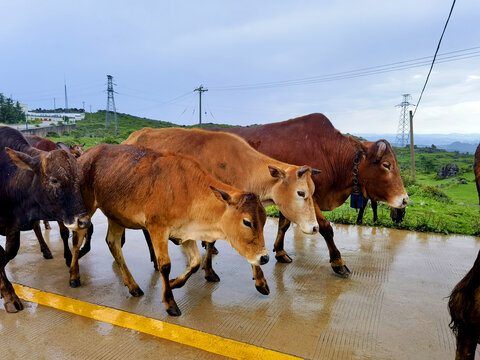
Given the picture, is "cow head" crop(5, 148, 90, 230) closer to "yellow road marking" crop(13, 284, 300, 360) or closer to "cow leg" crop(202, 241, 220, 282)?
"yellow road marking" crop(13, 284, 300, 360)

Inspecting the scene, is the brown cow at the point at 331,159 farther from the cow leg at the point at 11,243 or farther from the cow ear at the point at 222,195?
the cow leg at the point at 11,243

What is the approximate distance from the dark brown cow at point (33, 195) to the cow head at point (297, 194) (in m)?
2.34

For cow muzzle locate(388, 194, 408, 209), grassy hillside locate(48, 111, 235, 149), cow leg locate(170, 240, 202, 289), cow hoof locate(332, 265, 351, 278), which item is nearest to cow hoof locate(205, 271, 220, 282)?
cow leg locate(170, 240, 202, 289)

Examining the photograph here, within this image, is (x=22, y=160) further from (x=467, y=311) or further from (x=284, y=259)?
(x=467, y=311)

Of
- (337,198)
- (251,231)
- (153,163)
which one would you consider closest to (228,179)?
(153,163)

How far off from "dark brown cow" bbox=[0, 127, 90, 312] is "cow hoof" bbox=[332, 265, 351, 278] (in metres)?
3.28

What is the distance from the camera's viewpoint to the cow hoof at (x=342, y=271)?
188 inches

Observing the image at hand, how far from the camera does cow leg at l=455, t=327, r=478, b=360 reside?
238 cm

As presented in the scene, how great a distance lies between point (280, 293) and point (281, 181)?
4.59 ft

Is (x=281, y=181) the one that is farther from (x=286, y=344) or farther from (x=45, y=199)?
(x=45, y=199)

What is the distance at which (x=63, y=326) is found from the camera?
348 centimetres

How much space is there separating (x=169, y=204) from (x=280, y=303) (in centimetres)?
171

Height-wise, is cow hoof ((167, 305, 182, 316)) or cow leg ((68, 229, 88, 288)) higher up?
cow leg ((68, 229, 88, 288))

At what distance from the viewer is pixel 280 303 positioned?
4.01 metres
